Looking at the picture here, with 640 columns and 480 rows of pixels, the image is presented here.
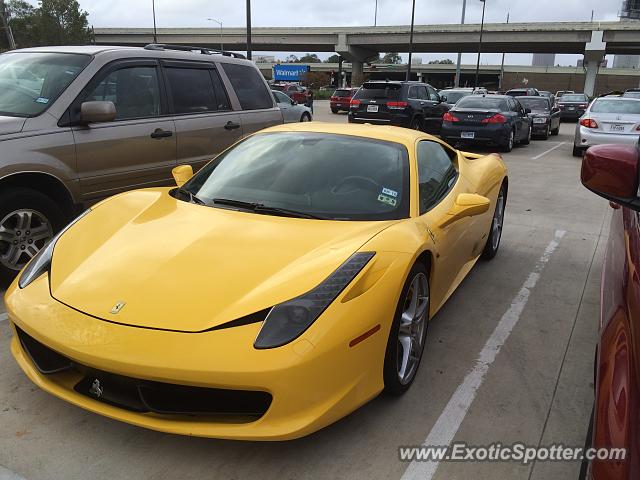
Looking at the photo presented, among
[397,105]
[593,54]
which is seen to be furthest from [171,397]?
[593,54]

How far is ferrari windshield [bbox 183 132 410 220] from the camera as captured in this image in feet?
10.7

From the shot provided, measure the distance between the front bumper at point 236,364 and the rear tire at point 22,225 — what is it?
2.09 meters

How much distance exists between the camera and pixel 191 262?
2660 millimetres

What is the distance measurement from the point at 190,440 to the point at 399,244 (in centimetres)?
140

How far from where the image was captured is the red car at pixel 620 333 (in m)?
1.42

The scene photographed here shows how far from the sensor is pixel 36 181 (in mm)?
4406

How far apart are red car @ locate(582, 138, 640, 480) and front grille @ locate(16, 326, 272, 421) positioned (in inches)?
48.0

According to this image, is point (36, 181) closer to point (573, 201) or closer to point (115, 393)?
point (115, 393)

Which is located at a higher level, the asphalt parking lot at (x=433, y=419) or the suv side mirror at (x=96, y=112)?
the suv side mirror at (x=96, y=112)

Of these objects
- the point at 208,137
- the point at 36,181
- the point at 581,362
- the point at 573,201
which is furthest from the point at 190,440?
the point at 573,201

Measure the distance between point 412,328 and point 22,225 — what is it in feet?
10.4

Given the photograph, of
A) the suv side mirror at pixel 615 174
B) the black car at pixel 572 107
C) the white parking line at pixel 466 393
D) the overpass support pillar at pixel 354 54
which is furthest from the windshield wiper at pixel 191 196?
the overpass support pillar at pixel 354 54

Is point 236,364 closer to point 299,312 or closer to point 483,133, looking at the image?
point 299,312

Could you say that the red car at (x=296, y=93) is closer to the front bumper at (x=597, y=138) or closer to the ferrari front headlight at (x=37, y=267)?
the front bumper at (x=597, y=138)
